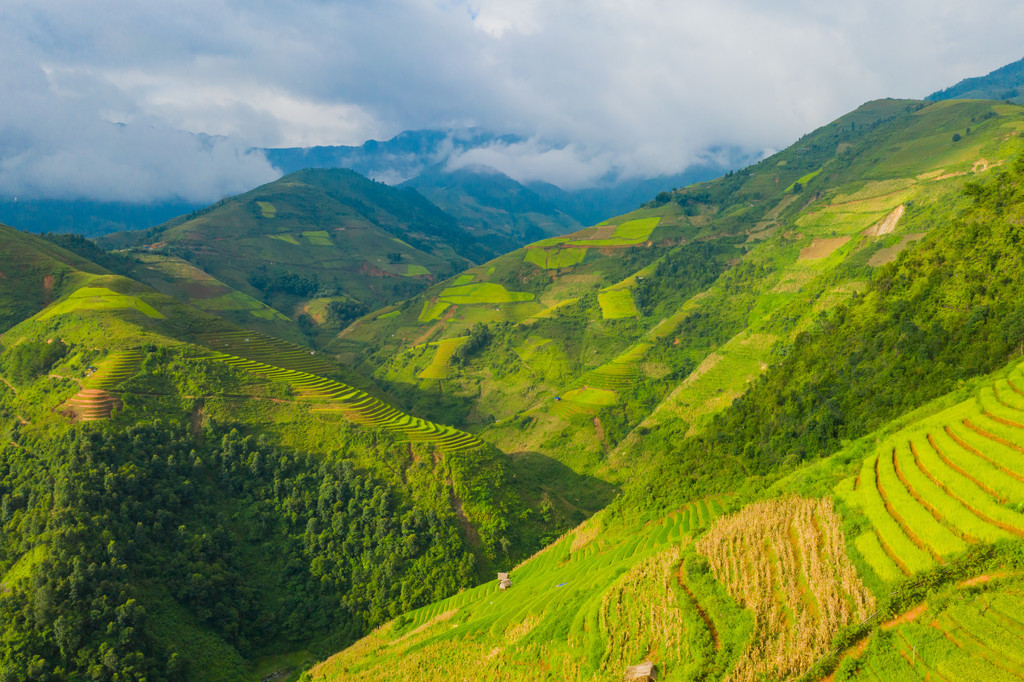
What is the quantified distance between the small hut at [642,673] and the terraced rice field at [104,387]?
171ft

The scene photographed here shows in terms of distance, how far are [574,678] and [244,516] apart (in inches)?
1597

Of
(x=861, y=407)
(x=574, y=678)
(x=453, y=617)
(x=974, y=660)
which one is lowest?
(x=453, y=617)

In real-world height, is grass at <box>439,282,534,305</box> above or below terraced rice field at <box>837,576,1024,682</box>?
above

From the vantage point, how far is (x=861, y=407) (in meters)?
36.3

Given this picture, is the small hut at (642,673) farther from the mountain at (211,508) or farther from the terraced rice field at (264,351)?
the terraced rice field at (264,351)

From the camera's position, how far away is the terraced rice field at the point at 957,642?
1423 cm

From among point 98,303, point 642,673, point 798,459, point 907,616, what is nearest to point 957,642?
point 907,616

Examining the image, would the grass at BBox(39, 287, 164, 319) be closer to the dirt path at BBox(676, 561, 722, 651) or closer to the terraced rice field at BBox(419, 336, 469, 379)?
the terraced rice field at BBox(419, 336, 469, 379)

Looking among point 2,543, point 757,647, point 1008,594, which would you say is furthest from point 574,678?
point 2,543

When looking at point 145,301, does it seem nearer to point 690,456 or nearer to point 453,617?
point 453,617

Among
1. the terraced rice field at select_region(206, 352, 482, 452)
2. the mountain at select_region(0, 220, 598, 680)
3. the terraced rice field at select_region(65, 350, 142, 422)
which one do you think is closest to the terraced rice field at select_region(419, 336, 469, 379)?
the terraced rice field at select_region(206, 352, 482, 452)

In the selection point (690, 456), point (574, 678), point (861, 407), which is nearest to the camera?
point (574, 678)

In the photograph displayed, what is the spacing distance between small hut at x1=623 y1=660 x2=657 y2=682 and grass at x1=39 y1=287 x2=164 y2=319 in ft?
253

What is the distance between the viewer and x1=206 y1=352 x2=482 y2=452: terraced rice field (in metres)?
58.8
